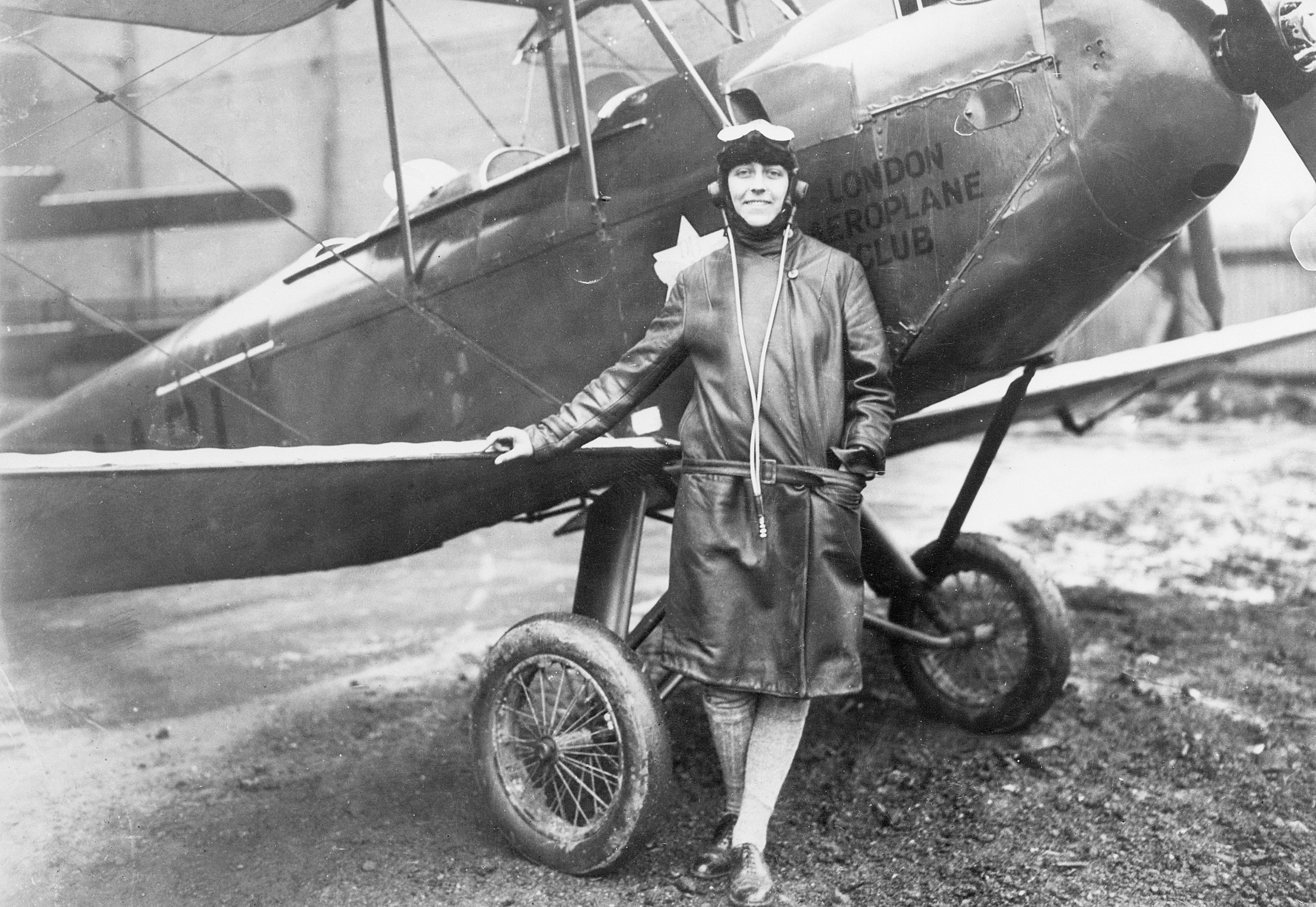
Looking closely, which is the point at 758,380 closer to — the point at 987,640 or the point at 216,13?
the point at 987,640

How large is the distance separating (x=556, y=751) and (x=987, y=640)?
5.62 ft

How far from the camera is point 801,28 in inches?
117

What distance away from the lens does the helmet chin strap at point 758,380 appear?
8.73 ft

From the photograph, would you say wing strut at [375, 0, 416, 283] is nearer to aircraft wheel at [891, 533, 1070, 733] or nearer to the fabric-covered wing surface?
the fabric-covered wing surface

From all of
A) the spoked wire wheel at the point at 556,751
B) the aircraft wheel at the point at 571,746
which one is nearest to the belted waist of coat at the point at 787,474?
the aircraft wheel at the point at 571,746

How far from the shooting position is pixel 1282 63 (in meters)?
2.48

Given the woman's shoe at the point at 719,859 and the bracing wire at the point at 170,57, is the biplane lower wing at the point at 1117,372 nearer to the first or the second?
the woman's shoe at the point at 719,859

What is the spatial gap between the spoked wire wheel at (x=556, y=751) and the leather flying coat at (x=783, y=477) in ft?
1.22

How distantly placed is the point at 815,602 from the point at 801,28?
153 centimetres

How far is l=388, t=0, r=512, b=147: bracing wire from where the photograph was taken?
11.8 feet

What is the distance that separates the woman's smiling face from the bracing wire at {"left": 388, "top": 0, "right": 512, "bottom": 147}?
1.41 m

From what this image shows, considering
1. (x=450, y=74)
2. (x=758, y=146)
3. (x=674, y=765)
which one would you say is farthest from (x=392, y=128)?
(x=674, y=765)

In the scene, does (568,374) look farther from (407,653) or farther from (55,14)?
(407,653)

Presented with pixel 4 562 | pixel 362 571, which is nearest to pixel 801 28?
A: pixel 4 562
